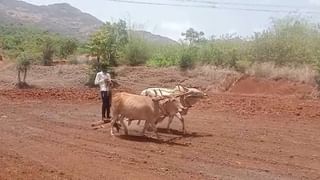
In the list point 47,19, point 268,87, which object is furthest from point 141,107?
point 47,19

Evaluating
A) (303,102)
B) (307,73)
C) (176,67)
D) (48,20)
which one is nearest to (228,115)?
(303,102)

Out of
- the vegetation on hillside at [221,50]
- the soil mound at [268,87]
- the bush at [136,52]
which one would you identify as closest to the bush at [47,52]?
the vegetation on hillside at [221,50]

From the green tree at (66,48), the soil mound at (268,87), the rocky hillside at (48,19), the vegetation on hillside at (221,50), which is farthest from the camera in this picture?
the rocky hillside at (48,19)

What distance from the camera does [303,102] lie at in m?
26.2

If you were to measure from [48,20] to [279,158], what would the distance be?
6777 inches

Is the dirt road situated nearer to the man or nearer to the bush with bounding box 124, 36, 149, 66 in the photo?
the man

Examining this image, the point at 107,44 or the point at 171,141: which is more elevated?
the point at 107,44

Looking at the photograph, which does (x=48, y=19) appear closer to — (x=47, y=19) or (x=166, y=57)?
(x=47, y=19)

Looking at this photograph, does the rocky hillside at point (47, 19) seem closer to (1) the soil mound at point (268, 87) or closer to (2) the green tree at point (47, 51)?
(2) the green tree at point (47, 51)

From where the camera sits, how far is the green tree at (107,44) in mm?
36312

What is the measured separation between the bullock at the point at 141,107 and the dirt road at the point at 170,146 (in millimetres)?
571

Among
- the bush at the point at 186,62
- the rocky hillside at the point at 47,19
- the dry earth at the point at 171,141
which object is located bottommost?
the dry earth at the point at 171,141

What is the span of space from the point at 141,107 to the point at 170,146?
1.63 metres

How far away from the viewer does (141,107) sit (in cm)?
1648
